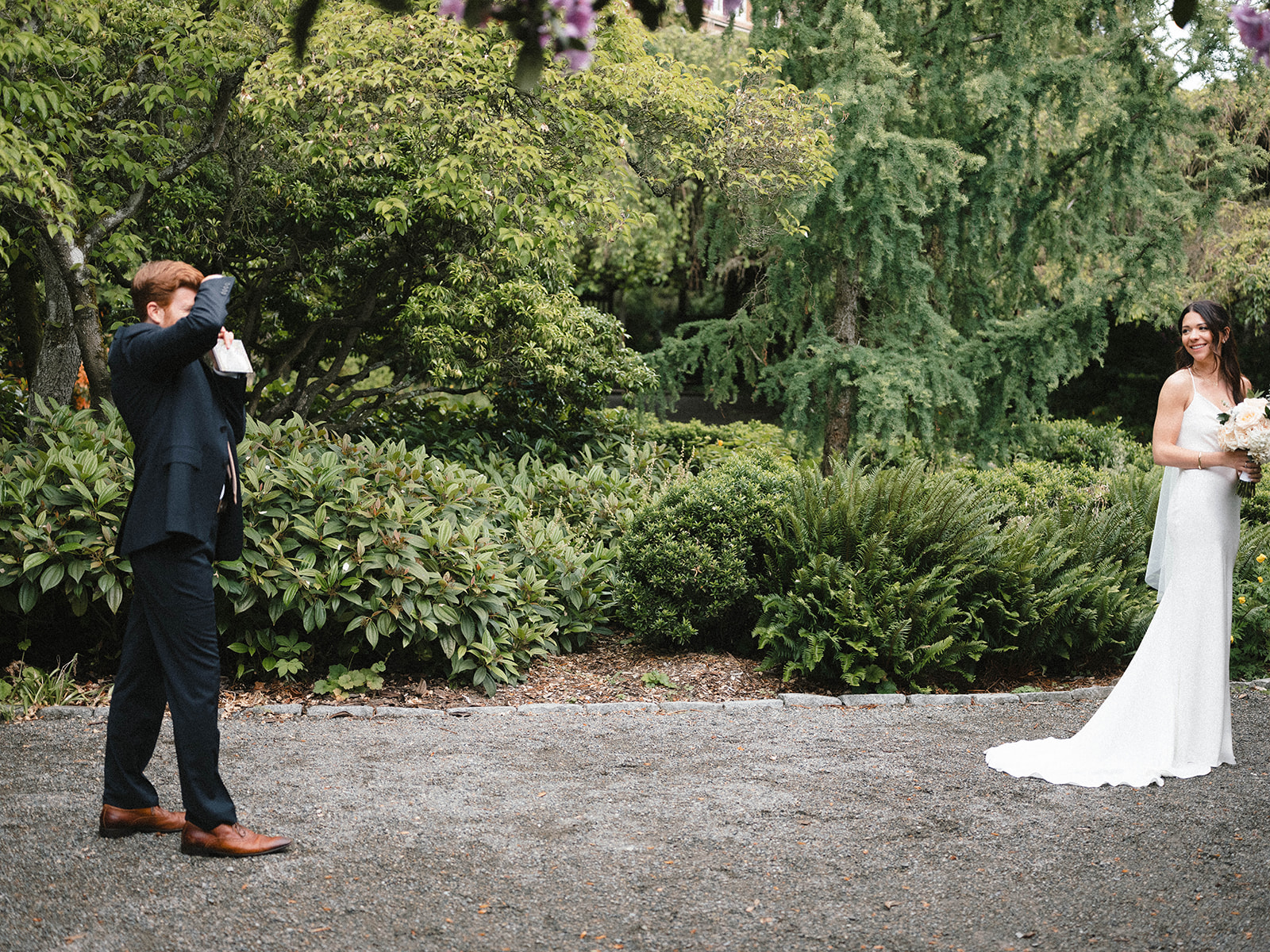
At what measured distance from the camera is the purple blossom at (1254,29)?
77.9 inches

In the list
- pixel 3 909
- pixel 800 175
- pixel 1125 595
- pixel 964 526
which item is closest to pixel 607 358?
pixel 800 175

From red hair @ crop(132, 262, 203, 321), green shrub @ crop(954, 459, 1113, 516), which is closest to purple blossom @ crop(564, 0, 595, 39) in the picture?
red hair @ crop(132, 262, 203, 321)

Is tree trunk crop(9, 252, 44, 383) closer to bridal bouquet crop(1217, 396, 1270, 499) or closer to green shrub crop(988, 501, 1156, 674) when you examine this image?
green shrub crop(988, 501, 1156, 674)

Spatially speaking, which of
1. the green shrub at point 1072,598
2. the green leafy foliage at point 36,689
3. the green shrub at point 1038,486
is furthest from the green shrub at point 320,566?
the green shrub at point 1038,486

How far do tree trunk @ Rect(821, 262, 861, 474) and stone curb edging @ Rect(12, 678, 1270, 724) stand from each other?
3.89 metres

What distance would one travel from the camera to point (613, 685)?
219 inches

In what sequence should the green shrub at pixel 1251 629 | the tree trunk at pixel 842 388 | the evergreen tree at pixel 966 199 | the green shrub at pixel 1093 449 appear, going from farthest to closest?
the green shrub at pixel 1093 449
the tree trunk at pixel 842 388
the evergreen tree at pixel 966 199
the green shrub at pixel 1251 629

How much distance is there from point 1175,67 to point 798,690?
6664 mm

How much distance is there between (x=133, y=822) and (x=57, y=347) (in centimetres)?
495

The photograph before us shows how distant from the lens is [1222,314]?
434 centimetres

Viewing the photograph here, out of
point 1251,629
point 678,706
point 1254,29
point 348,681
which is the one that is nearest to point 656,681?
point 678,706

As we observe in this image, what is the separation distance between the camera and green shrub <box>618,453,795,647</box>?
582cm

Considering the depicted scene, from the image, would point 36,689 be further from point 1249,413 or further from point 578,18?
point 1249,413

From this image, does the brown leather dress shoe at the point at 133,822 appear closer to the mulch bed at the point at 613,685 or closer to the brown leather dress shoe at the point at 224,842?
the brown leather dress shoe at the point at 224,842
